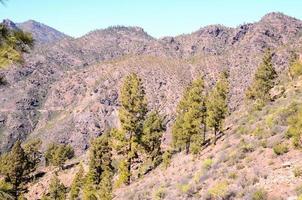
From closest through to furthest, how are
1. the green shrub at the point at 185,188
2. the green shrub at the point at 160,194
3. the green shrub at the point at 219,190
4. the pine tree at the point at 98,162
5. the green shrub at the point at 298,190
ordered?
the green shrub at the point at 298,190 → the green shrub at the point at 219,190 → the green shrub at the point at 185,188 → the green shrub at the point at 160,194 → the pine tree at the point at 98,162

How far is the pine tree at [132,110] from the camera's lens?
140 ft

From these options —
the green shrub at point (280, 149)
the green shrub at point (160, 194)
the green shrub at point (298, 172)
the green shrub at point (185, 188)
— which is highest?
the green shrub at point (280, 149)

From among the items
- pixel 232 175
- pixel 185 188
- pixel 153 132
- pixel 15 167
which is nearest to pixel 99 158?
pixel 153 132

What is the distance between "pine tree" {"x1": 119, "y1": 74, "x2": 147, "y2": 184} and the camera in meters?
42.6

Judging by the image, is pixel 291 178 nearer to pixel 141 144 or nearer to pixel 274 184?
pixel 274 184

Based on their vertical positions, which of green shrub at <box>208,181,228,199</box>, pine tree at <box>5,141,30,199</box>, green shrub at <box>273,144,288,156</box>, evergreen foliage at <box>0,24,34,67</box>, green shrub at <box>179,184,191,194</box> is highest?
evergreen foliage at <box>0,24,34,67</box>

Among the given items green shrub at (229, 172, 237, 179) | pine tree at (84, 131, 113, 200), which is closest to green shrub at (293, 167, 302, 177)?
green shrub at (229, 172, 237, 179)

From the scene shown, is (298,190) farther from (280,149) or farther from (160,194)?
(160,194)

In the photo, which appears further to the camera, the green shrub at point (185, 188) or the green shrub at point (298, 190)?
the green shrub at point (185, 188)

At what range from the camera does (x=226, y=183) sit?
71.8ft

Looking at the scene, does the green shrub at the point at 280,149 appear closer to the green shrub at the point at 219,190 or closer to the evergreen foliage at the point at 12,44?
the green shrub at the point at 219,190

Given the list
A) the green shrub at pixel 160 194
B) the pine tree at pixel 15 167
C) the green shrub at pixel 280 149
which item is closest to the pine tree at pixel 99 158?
the pine tree at pixel 15 167

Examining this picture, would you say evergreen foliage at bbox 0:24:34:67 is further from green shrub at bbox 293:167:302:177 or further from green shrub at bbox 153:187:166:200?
green shrub at bbox 153:187:166:200

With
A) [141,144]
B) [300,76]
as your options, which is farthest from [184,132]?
[300,76]
